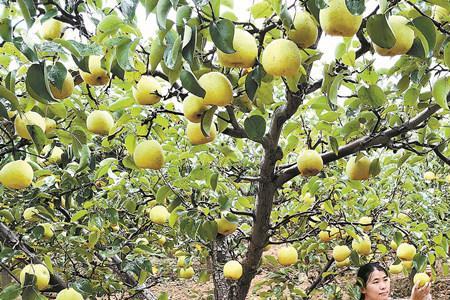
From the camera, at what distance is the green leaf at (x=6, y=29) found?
1.05 metres

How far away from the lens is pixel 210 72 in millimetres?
1194

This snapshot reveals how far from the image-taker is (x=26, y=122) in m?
1.38

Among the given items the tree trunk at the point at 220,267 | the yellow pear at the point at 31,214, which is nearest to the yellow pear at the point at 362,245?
the tree trunk at the point at 220,267

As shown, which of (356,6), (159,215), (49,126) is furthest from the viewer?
(159,215)

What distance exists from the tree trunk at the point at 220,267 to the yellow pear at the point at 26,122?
2.11 meters

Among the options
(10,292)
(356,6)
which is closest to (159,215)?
(10,292)

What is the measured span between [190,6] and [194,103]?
310 millimetres

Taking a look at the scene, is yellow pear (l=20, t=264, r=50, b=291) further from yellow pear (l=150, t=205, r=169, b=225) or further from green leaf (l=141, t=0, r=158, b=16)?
green leaf (l=141, t=0, r=158, b=16)

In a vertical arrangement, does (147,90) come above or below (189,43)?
above

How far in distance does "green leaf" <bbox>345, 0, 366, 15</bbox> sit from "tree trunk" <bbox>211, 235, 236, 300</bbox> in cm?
263

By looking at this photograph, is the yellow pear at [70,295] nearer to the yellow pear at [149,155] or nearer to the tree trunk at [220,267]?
the yellow pear at [149,155]

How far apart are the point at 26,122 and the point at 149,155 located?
404mm

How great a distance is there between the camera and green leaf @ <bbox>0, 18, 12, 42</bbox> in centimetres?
105

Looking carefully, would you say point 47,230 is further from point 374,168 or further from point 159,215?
point 374,168
